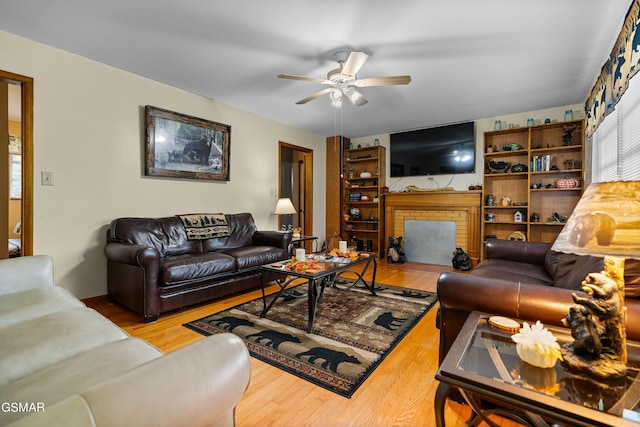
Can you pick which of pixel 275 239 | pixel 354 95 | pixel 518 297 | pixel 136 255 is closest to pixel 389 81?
pixel 354 95

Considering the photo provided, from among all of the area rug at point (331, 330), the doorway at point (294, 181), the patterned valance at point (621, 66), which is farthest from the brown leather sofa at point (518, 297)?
the doorway at point (294, 181)

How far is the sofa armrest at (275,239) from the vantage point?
12.6 ft

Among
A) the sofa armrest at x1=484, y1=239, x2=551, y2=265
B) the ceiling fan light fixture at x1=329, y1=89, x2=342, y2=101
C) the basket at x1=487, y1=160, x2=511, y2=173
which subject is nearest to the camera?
the sofa armrest at x1=484, y1=239, x2=551, y2=265

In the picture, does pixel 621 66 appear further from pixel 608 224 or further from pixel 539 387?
pixel 539 387

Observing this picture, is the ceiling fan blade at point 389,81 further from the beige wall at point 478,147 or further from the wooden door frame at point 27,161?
the wooden door frame at point 27,161

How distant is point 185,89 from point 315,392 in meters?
3.74

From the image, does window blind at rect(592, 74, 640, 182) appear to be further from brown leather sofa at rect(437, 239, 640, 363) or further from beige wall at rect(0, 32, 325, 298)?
beige wall at rect(0, 32, 325, 298)

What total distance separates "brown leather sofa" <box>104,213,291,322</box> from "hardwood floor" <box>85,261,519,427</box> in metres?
0.37

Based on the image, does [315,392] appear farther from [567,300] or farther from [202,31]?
[202,31]

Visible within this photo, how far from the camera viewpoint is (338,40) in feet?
8.32

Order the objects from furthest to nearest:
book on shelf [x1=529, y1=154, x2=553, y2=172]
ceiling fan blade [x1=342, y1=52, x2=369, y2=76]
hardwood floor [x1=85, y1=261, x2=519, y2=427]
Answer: book on shelf [x1=529, y1=154, x2=553, y2=172]
ceiling fan blade [x1=342, y1=52, x2=369, y2=76]
hardwood floor [x1=85, y1=261, x2=519, y2=427]

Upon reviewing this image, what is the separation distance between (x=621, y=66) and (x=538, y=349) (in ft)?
7.92

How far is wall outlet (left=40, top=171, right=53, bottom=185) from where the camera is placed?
2.69 metres

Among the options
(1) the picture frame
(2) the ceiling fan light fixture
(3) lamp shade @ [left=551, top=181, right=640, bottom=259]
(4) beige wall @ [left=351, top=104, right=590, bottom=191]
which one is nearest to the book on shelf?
(4) beige wall @ [left=351, top=104, right=590, bottom=191]
